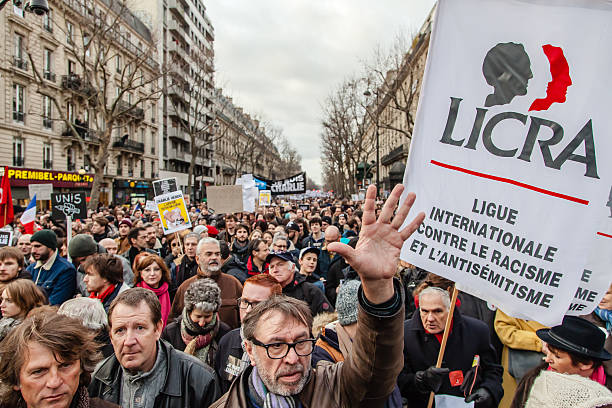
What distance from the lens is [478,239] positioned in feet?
7.45

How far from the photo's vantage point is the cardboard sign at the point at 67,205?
31.6 ft

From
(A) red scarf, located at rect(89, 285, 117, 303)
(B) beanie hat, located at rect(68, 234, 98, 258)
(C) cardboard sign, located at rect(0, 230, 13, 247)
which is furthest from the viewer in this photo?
(C) cardboard sign, located at rect(0, 230, 13, 247)

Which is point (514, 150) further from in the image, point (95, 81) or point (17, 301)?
point (95, 81)

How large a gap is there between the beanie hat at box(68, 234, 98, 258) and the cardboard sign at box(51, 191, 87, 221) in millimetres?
4951

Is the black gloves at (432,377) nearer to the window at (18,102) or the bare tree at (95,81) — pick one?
the bare tree at (95,81)

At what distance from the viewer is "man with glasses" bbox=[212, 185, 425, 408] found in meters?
1.57

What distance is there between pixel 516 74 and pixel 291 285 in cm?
307

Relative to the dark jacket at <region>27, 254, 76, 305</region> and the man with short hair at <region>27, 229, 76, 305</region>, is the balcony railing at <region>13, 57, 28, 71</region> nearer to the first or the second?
the man with short hair at <region>27, 229, 76, 305</region>

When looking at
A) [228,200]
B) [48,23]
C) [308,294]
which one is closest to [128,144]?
[48,23]

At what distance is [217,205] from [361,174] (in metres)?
20.7

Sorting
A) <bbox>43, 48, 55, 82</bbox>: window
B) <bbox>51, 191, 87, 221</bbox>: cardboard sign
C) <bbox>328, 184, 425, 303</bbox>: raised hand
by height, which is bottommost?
<bbox>51, 191, 87, 221</bbox>: cardboard sign

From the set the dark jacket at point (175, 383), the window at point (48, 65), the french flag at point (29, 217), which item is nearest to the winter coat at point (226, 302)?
the dark jacket at point (175, 383)

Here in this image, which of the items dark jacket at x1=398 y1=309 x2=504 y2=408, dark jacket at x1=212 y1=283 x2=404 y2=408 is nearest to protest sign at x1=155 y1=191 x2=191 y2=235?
dark jacket at x1=398 y1=309 x2=504 y2=408

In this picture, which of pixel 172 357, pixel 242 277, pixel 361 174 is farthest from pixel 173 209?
pixel 361 174
